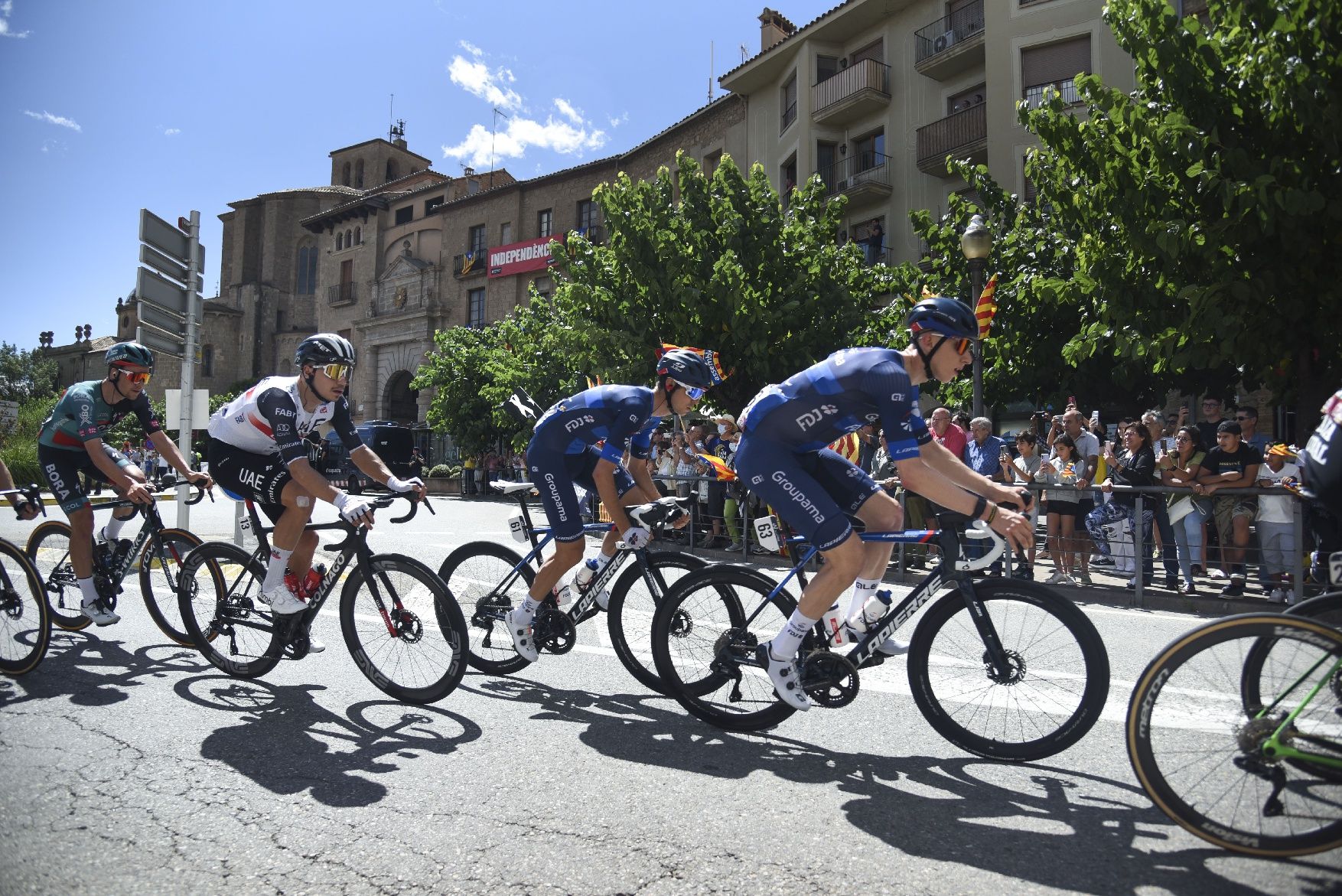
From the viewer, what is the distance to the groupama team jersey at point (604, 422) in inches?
201

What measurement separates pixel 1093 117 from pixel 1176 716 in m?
Answer: 11.2

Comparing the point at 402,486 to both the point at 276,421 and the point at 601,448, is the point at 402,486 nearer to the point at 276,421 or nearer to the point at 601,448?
the point at 276,421

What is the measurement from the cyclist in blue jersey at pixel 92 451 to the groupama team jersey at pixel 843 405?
3980 millimetres

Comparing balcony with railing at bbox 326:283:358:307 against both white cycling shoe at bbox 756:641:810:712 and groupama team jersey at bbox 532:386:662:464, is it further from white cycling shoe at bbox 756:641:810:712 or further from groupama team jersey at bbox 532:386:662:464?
white cycling shoe at bbox 756:641:810:712

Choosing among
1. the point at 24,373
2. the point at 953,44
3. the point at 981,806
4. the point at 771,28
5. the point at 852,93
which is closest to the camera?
the point at 981,806

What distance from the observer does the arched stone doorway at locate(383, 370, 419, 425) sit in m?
54.8

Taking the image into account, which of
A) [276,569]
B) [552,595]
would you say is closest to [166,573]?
[276,569]

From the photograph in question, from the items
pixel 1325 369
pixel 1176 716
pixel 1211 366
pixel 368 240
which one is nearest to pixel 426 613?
pixel 1176 716

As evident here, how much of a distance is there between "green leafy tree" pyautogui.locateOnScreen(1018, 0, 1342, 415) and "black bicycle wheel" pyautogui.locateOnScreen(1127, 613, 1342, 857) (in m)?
8.16

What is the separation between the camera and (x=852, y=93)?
28.4 m

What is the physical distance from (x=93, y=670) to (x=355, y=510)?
217 cm

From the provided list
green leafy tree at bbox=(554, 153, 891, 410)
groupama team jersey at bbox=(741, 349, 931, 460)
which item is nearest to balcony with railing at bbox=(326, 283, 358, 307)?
green leafy tree at bbox=(554, 153, 891, 410)

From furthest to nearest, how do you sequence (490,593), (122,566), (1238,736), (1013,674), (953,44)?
1. (953,44)
2. (122,566)
3. (490,593)
4. (1013,674)
5. (1238,736)

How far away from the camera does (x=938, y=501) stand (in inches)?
150
